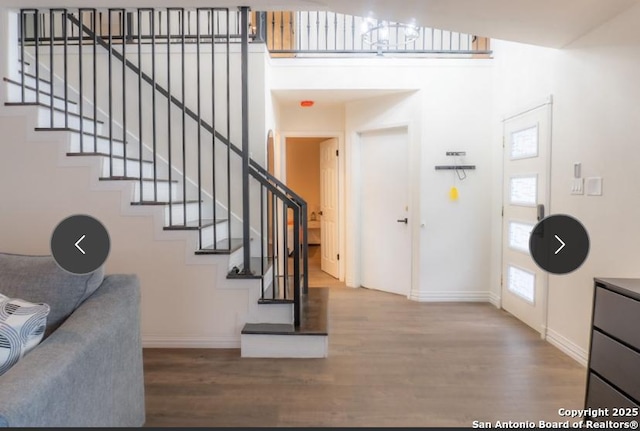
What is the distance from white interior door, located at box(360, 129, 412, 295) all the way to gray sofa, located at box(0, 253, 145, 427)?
328 cm

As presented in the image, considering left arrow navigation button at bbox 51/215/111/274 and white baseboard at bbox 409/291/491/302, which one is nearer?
left arrow navigation button at bbox 51/215/111/274

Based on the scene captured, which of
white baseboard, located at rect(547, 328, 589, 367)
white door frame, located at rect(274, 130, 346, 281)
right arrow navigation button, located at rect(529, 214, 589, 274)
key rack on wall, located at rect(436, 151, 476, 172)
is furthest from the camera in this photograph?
white door frame, located at rect(274, 130, 346, 281)

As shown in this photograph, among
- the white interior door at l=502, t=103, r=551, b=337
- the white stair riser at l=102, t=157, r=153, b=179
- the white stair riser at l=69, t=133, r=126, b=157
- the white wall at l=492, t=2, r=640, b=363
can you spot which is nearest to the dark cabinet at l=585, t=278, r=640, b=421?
the white wall at l=492, t=2, r=640, b=363

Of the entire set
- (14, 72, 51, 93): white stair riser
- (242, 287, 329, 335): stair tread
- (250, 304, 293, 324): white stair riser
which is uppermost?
(14, 72, 51, 93): white stair riser

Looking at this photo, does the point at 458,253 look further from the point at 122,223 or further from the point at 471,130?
the point at 122,223

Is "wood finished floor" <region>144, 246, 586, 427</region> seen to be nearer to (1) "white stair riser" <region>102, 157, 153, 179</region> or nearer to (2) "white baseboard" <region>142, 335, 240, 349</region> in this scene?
(2) "white baseboard" <region>142, 335, 240, 349</region>

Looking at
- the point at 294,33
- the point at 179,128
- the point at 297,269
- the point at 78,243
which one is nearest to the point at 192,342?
the point at 297,269

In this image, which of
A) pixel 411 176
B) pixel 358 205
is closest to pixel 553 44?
pixel 411 176

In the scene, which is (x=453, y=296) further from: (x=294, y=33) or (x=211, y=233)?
(x=294, y=33)

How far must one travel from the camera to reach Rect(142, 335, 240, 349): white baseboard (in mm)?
3033

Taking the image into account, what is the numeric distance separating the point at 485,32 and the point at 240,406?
3.08 m

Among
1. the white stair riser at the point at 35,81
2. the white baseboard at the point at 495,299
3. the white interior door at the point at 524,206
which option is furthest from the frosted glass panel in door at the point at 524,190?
the white stair riser at the point at 35,81

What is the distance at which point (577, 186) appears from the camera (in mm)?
2820

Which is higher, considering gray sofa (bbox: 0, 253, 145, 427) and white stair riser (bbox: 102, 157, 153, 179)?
white stair riser (bbox: 102, 157, 153, 179)
